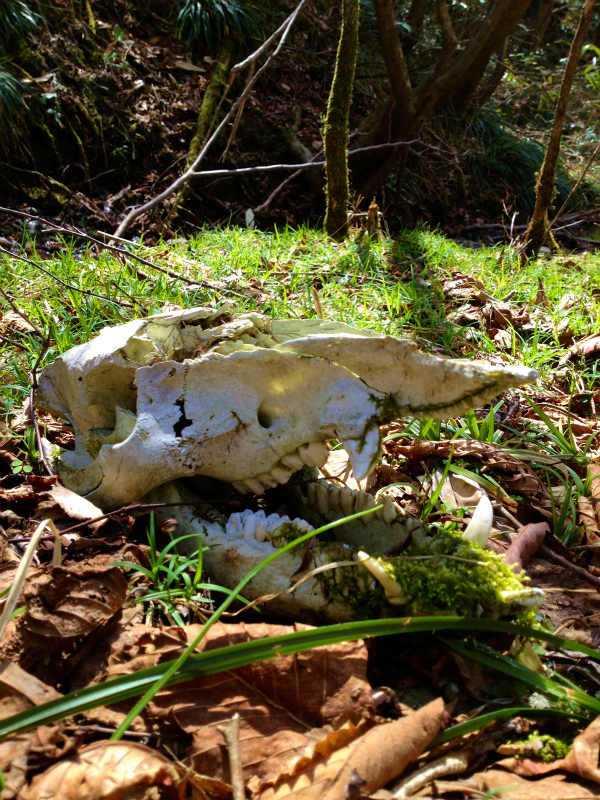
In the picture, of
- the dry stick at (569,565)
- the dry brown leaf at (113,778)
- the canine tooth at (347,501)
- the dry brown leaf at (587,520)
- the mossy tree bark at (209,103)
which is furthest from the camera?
the mossy tree bark at (209,103)

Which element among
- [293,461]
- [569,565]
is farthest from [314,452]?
[569,565]

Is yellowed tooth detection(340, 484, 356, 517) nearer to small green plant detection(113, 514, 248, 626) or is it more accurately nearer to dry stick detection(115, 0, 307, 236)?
small green plant detection(113, 514, 248, 626)

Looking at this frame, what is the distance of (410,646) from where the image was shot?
150 cm

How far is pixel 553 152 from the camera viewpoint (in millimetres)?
5324

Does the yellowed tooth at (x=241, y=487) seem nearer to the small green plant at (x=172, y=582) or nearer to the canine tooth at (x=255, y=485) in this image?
the canine tooth at (x=255, y=485)

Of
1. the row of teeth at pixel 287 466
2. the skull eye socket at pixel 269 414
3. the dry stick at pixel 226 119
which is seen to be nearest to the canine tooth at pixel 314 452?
the row of teeth at pixel 287 466

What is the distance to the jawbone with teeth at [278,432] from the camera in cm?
147

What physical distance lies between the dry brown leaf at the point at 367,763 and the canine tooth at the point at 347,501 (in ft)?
2.18

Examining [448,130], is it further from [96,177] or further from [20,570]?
[20,570]

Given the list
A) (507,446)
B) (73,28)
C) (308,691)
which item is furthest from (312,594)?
(73,28)

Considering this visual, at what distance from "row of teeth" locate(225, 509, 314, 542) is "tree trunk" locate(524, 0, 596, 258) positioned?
474 cm

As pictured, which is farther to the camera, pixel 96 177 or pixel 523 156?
pixel 523 156

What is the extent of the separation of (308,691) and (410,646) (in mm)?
314

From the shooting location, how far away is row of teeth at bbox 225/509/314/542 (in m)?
1.66
